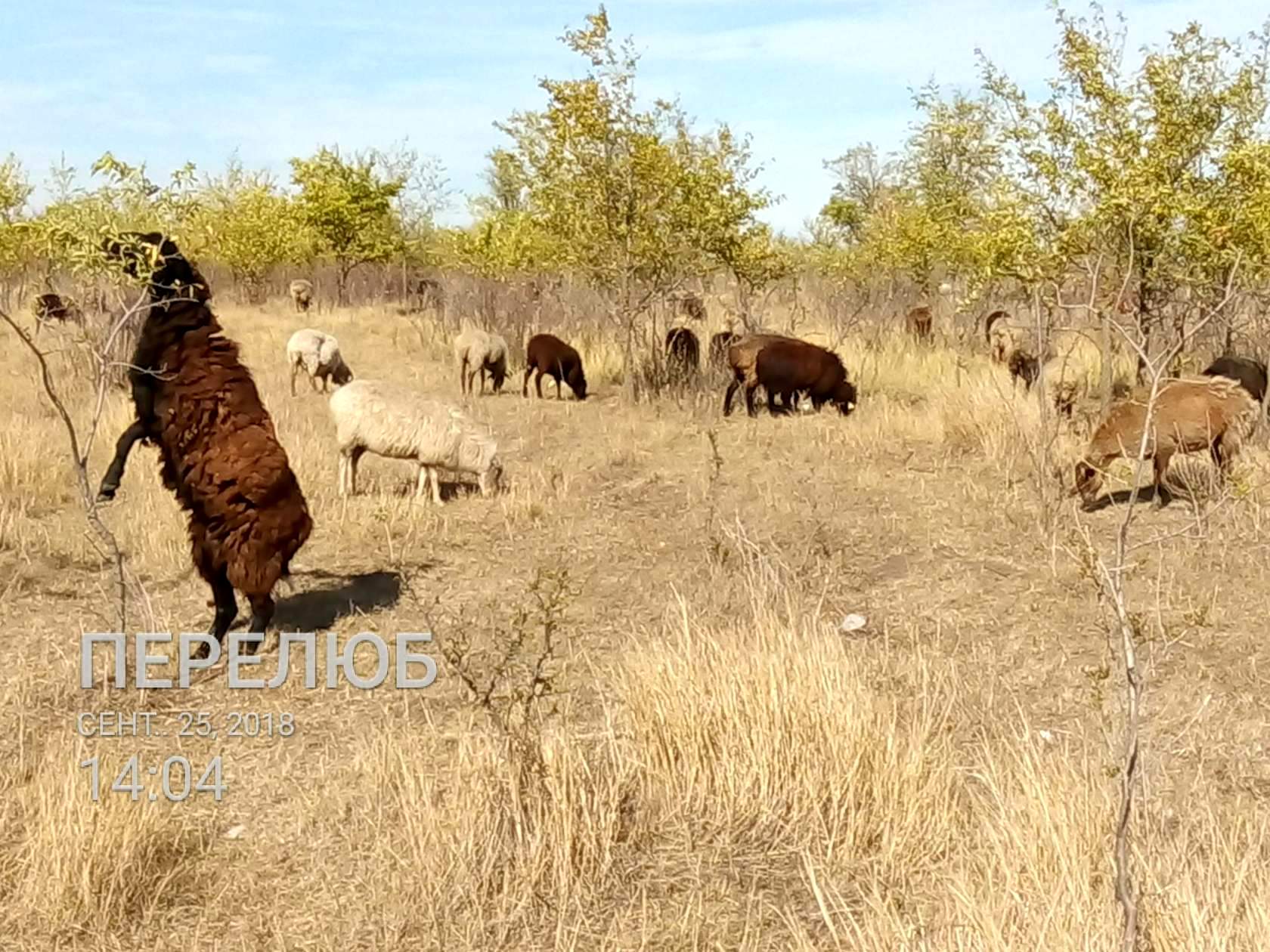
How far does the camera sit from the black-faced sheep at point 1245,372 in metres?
12.9

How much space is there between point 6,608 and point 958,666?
18.2 ft

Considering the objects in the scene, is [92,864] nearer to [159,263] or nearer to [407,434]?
[159,263]

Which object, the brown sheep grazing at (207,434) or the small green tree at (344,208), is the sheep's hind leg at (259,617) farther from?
the small green tree at (344,208)

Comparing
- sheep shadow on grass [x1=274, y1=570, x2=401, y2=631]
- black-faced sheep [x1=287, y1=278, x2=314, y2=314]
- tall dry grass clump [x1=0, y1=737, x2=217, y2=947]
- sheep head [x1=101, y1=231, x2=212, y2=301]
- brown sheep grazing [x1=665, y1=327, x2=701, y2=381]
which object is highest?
black-faced sheep [x1=287, y1=278, x2=314, y2=314]

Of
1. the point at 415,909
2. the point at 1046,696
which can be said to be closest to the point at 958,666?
the point at 1046,696

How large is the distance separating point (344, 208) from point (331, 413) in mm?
23581

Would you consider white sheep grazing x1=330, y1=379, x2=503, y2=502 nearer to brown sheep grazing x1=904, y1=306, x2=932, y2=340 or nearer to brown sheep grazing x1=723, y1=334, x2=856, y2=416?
brown sheep grazing x1=723, y1=334, x2=856, y2=416

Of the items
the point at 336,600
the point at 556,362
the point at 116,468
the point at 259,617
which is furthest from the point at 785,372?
the point at 116,468

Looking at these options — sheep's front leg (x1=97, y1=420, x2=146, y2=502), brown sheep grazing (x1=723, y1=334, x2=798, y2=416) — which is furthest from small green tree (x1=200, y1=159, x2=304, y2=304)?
sheep's front leg (x1=97, y1=420, x2=146, y2=502)

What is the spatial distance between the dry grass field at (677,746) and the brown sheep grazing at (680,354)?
7.59 metres

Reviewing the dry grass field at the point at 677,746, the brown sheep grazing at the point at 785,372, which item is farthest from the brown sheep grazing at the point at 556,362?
the dry grass field at the point at 677,746

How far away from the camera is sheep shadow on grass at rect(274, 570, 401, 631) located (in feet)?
24.9

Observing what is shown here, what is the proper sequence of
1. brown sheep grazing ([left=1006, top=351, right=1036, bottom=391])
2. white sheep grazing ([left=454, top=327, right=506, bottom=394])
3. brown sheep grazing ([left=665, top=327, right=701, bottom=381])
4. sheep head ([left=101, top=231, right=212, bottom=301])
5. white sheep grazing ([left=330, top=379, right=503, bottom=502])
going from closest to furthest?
sheep head ([left=101, top=231, right=212, bottom=301])
white sheep grazing ([left=330, top=379, right=503, bottom=502])
brown sheep grazing ([left=1006, top=351, right=1036, bottom=391])
brown sheep grazing ([left=665, top=327, right=701, bottom=381])
white sheep grazing ([left=454, top=327, right=506, bottom=394])

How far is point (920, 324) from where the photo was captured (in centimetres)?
2305
